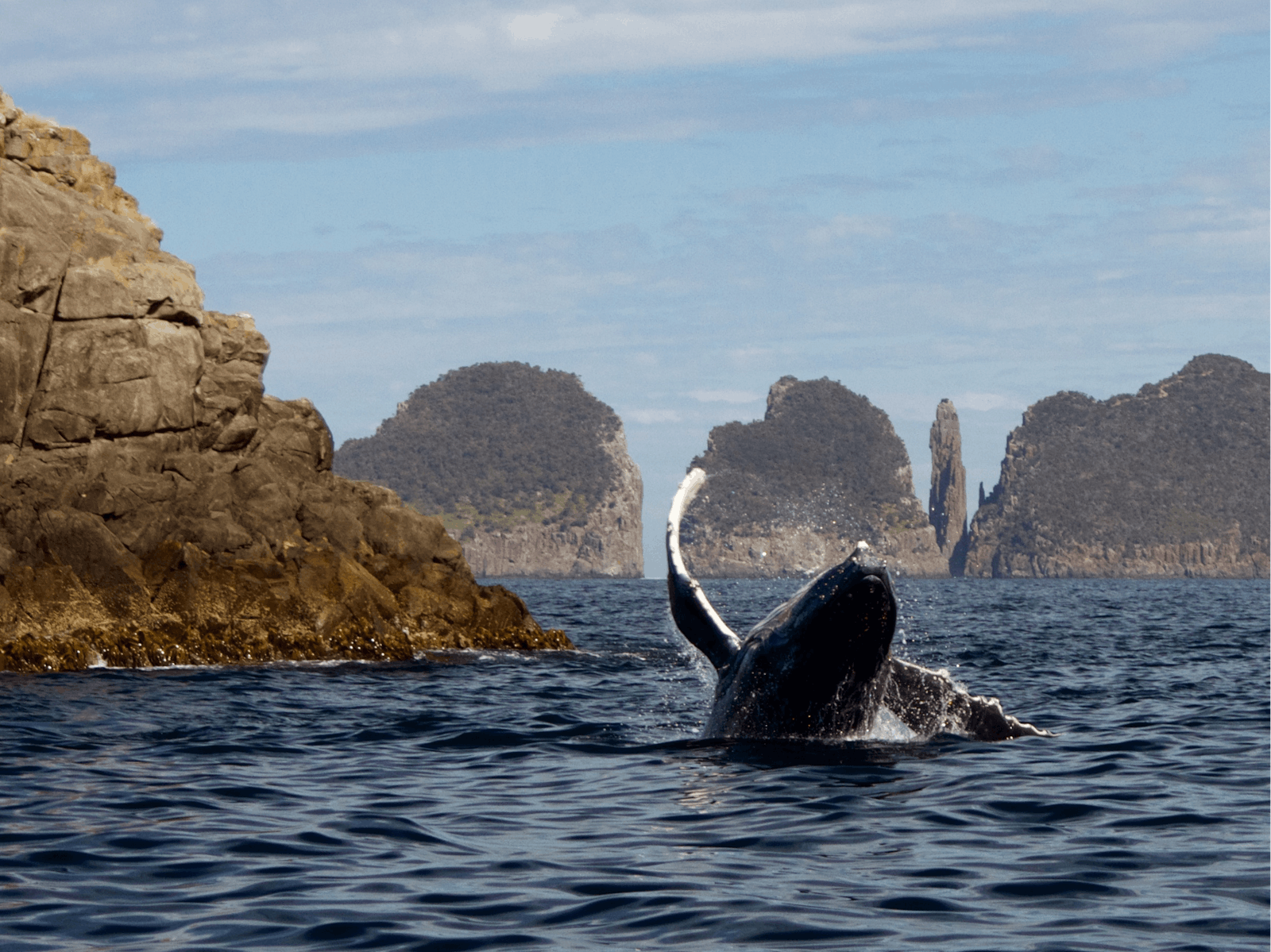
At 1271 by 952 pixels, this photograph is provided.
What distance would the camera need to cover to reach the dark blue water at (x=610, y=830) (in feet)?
23.9

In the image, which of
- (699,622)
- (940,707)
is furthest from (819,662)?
(940,707)

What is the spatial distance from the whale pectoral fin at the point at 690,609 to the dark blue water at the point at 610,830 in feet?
3.18

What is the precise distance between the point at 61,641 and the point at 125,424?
258 inches

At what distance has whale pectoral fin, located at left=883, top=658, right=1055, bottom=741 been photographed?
1249 centimetres

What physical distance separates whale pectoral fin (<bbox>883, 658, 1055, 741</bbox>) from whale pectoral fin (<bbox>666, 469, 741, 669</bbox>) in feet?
4.99

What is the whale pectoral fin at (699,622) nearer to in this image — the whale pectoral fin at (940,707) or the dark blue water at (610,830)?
the dark blue water at (610,830)

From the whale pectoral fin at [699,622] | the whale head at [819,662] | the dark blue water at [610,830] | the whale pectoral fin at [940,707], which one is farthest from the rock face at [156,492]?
the whale pectoral fin at [940,707]

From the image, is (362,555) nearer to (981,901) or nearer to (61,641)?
(61,641)

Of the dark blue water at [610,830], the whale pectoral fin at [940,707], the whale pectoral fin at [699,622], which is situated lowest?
the dark blue water at [610,830]

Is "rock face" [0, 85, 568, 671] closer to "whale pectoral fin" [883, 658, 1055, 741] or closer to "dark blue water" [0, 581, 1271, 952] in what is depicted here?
"dark blue water" [0, 581, 1271, 952]

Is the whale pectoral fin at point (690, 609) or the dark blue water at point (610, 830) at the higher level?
the whale pectoral fin at point (690, 609)

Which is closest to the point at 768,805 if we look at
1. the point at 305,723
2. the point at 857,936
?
the point at 857,936

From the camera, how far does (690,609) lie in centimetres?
1203

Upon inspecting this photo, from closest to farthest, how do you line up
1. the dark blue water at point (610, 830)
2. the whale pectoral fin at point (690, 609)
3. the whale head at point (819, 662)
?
the dark blue water at point (610, 830) → the whale head at point (819, 662) → the whale pectoral fin at point (690, 609)
